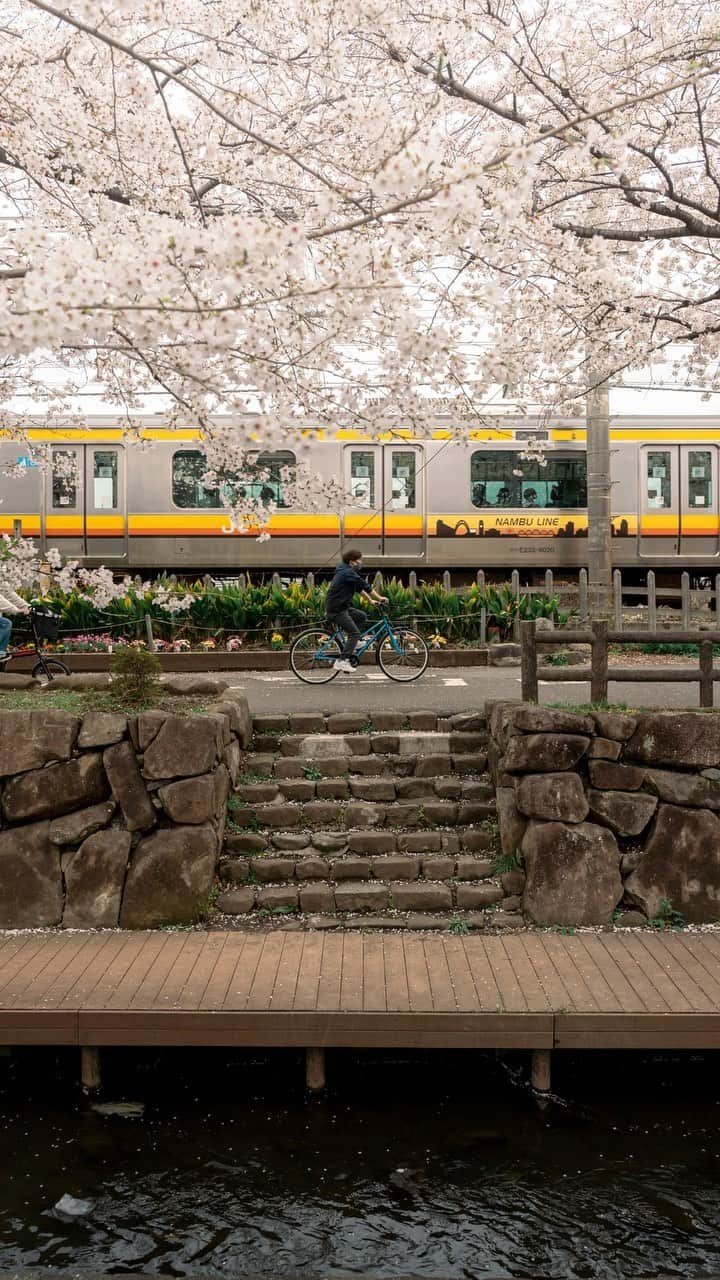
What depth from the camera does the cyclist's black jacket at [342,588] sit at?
1038 cm

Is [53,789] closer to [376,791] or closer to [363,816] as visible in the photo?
[363,816]

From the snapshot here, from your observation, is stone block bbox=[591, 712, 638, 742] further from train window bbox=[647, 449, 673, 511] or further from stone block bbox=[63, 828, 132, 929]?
train window bbox=[647, 449, 673, 511]

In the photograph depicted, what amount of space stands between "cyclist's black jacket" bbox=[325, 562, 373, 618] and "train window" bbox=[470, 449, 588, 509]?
6189 millimetres

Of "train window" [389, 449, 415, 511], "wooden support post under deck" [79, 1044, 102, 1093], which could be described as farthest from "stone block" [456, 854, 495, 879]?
"train window" [389, 449, 415, 511]

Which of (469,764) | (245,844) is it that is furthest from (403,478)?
(245,844)

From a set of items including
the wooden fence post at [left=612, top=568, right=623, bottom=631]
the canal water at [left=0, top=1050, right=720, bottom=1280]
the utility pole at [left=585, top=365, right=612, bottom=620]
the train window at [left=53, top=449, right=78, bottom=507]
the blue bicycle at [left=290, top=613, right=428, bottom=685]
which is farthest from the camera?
the train window at [left=53, top=449, right=78, bottom=507]

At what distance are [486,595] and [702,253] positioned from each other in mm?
5089

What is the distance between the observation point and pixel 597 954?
18.2ft

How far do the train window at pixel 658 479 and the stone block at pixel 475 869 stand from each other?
11.2m

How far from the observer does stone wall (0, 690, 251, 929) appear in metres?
6.02

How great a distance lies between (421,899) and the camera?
6062mm

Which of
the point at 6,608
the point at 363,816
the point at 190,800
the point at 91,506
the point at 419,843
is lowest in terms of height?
the point at 419,843

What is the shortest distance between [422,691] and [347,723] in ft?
8.30

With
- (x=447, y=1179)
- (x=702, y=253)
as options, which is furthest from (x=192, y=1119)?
(x=702, y=253)
